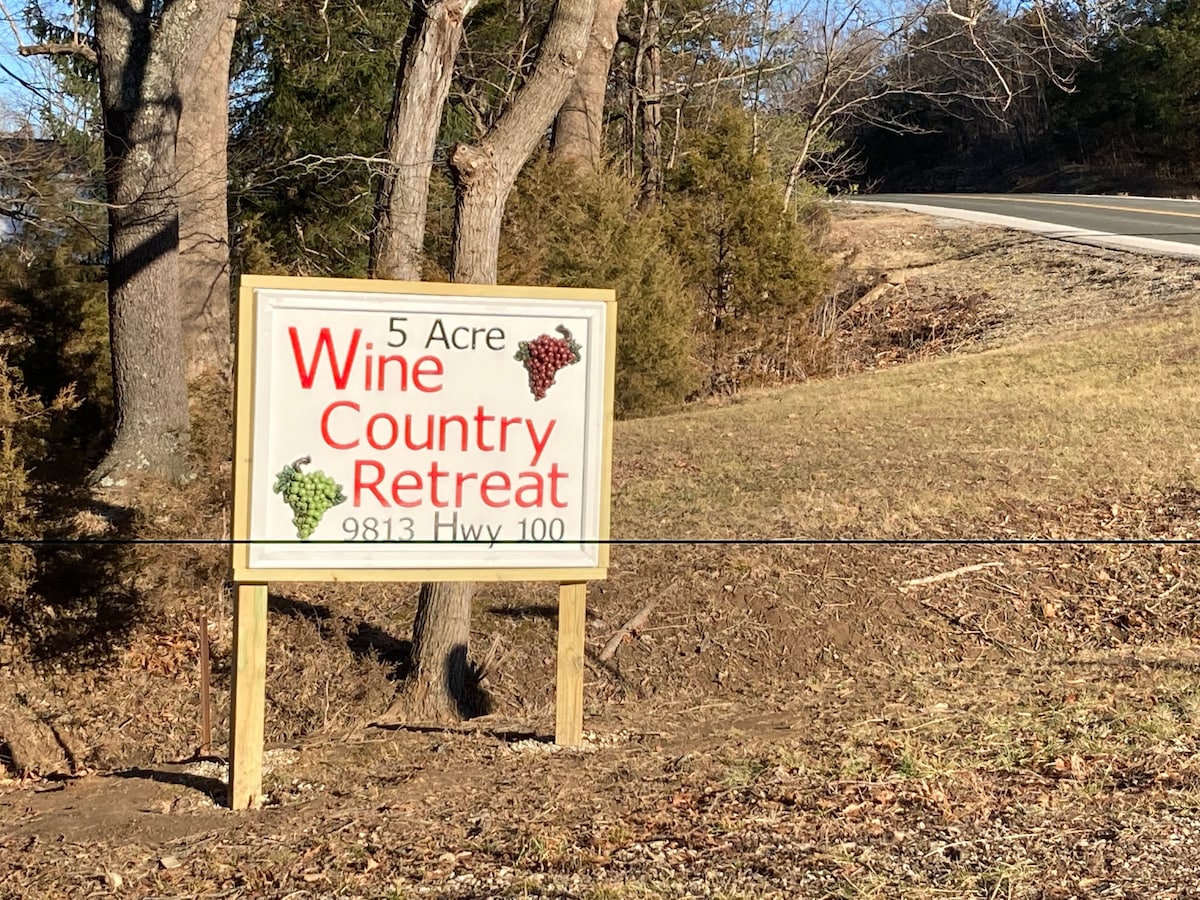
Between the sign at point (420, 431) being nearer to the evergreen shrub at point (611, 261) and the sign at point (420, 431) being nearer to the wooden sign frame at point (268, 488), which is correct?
the wooden sign frame at point (268, 488)

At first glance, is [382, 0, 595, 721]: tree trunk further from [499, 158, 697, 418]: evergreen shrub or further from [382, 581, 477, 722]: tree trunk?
[499, 158, 697, 418]: evergreen shrub

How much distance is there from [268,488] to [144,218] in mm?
6513

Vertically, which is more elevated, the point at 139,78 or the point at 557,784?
the point at 139,78

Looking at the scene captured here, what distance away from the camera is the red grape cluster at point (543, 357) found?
501 centimetres

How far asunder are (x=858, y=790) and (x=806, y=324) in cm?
1547

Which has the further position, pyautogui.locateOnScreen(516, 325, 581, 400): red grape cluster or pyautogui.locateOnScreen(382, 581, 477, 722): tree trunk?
pyautogui.locateOnScreen(382, 581, 477, 722): tree trunk

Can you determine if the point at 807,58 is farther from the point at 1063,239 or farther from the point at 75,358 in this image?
the point at 75,358

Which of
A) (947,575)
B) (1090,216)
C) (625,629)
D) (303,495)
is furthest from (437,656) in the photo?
(1090,216)

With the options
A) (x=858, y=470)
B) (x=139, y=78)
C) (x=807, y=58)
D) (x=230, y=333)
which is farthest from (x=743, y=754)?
(x=807, y=58)

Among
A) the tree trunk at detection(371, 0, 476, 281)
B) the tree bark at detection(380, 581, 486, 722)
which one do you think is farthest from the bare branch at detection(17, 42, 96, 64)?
the tree bark at detection(380, 581, 486, 722)

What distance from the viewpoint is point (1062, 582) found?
7.84 metres

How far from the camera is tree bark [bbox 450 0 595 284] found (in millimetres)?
6352

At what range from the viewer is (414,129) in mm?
8172

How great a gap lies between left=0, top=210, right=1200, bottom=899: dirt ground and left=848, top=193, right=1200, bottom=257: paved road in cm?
643
